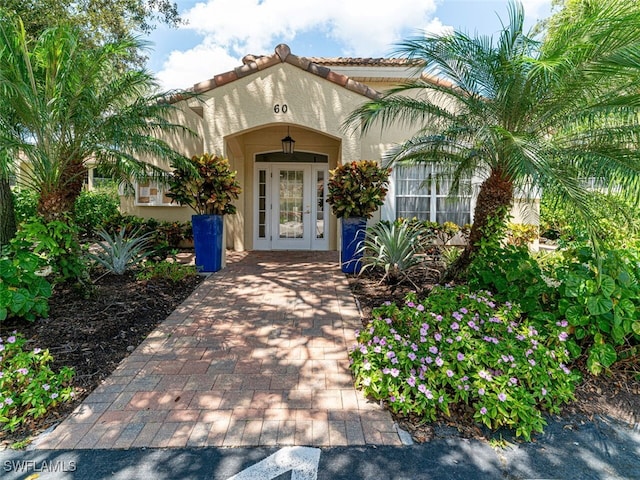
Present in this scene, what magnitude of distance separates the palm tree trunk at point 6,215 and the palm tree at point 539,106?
6404mm

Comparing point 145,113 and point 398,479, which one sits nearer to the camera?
point 398,479

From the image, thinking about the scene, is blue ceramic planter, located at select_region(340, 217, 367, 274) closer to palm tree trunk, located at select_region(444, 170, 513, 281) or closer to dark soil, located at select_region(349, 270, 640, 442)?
palm tree trunk, located at select_region(444, 170, 513, 281)

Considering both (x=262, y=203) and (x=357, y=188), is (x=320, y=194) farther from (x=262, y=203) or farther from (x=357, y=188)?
(x=357, y=188)

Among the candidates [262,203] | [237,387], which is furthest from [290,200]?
[237,387]

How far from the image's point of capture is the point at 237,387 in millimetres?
3359

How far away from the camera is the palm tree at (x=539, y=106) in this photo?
3.76 m

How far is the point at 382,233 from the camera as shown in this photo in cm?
656

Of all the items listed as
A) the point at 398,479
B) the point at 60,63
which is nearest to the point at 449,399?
the point at 398,479

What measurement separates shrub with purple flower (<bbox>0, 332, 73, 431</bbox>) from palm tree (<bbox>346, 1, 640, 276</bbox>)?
4808 millimetres

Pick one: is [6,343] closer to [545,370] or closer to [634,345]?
[545,370]

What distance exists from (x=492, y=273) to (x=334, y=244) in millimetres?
6271

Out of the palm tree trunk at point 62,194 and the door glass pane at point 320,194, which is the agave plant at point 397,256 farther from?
the palm tree trunk at point 62,194

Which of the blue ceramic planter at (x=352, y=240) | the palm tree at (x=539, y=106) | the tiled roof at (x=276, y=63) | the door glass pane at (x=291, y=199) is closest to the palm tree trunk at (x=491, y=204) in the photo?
the palm tree at (x=539, y=106)

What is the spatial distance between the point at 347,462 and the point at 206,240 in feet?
19.1
